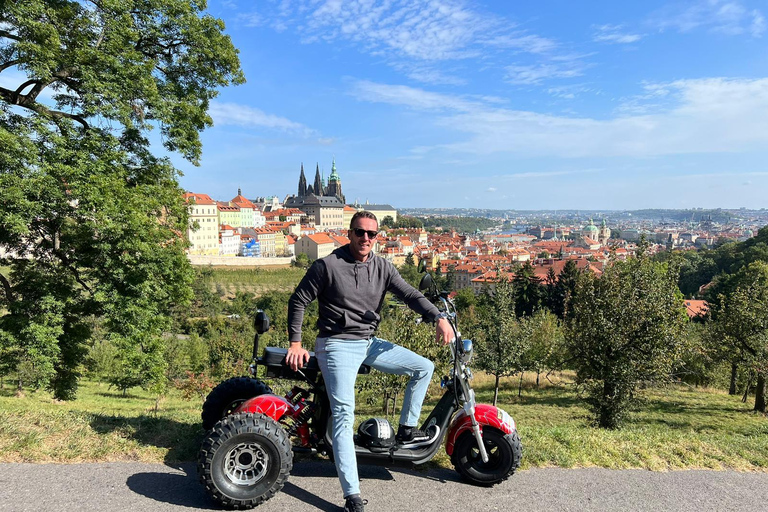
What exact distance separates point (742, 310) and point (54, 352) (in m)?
23.0

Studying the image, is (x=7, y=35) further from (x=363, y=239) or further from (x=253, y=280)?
(x=253, y=280)

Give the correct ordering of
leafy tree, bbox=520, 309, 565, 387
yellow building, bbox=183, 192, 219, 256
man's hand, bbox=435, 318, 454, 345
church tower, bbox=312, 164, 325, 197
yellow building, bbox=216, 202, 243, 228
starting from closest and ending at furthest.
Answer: man's hand, bbox=435, 318, 454, 345 → leafy tree, bbox=520, 309, 565, 387 → yellow building, bbox=183, 192, 219, 256 → yellow building, bbox=216, 202, 243, 228 → church tower, bbox=312, 164, 325, 197

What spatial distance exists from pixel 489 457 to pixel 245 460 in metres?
2.14

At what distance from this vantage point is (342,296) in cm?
397

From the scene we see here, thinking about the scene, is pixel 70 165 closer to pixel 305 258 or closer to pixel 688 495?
pixel 688 495

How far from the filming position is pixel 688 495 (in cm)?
409

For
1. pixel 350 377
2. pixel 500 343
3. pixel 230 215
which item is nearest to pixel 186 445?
pixel 350 377

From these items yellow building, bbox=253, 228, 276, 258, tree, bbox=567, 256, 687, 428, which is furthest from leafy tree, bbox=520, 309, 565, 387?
yellow building, bbox=253, 228, 276, 258

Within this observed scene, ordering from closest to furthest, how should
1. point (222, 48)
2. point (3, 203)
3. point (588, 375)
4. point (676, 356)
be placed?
1. point (3, 203)
2. point (222, 48)
3. point (676, 356)
4. point (588, 375)

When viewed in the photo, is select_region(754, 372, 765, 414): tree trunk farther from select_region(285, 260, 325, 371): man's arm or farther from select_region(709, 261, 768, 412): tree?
select_region(285, 260, 325, 371): man's arm

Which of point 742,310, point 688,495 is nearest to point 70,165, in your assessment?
point 688,495

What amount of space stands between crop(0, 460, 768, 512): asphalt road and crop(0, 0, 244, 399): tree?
19.7 ft

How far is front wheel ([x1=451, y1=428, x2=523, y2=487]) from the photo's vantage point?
4125 mm

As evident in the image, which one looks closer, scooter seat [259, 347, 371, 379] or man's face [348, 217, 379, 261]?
man's face [348, 217, 379, 261]
